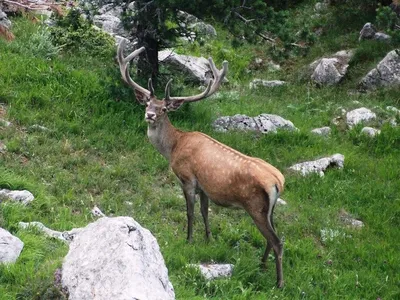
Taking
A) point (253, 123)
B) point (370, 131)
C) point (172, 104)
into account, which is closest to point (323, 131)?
point (370, 131)

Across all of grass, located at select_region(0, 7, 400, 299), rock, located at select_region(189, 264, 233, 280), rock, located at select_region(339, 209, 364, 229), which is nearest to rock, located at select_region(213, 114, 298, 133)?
grass, located at select_region(0, 7, 400, 299)

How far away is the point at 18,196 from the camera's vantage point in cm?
818

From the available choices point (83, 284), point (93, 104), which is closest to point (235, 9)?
point (93, 104)

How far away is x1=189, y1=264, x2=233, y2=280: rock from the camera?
7.09 m

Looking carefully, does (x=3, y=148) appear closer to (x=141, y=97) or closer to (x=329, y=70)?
(x=141, y=97)

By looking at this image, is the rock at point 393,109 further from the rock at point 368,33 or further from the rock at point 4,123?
the rock at point 4,123

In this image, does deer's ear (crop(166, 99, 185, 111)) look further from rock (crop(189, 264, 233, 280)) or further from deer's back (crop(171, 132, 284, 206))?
rock (crop(189, 264, 233, 280))

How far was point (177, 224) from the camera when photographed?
890 centimetres

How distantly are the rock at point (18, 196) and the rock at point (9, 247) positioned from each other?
1671 millimetres

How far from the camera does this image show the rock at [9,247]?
20.2ft

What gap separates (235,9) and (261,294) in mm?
5244

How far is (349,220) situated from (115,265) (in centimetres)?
515

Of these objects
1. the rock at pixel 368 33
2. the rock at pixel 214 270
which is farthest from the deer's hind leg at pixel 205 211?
the rock at pixel 368 33

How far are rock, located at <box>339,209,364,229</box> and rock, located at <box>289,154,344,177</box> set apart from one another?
981mm
